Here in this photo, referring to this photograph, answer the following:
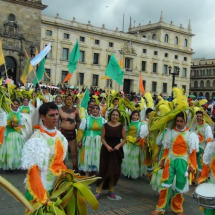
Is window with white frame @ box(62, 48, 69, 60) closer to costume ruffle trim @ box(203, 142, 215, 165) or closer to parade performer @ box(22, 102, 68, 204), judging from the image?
costume ruffle trim @ box(203, 142, 215, 165)

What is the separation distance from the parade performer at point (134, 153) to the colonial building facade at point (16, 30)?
2826cm

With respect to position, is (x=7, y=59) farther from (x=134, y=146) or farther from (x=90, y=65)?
(x=134, y=146)

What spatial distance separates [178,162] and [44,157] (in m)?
2.64

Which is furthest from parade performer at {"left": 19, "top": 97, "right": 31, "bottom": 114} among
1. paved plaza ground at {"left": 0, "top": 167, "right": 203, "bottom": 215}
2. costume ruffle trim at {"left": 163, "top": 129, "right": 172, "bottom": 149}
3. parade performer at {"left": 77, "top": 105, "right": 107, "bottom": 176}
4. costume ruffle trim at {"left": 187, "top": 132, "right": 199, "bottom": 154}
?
costume ruffle trim at {"left": 187, "top": 132, "right": 199, "bottom": 154}

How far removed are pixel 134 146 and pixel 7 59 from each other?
29.5 meters

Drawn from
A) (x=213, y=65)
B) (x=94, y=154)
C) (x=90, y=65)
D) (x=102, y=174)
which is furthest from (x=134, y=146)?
(x=213, y=65)

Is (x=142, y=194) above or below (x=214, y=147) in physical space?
below

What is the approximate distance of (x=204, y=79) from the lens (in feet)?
257

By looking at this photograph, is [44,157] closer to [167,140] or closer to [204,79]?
[167,140]

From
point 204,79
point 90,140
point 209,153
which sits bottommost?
point 90,140

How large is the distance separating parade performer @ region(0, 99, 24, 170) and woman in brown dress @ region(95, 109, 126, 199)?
249cm

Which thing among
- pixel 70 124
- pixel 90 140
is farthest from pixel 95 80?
pixel 90 140

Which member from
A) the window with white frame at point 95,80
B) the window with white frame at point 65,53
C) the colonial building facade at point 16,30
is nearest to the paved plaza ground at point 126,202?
the colonial building facade at point 16,30

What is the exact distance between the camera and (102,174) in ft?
18.8
